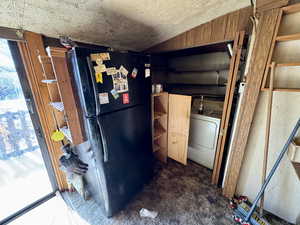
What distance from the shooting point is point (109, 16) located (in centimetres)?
127

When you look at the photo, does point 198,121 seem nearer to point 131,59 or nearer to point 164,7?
point 131,59

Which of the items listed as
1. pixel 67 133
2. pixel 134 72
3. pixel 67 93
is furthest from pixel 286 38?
pixel 67 133

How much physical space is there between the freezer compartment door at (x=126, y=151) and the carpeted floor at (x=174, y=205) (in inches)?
6.1

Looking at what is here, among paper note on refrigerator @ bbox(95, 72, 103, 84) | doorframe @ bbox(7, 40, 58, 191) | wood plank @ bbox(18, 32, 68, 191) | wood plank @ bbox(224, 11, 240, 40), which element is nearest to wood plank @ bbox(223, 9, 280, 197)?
wood plank @ bbox(224, 11, 240, 40)

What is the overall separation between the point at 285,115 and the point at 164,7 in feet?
5.36

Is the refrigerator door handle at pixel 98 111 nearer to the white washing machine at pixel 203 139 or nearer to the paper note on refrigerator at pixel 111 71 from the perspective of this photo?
the paper note on refrigerator at pixel 111 71

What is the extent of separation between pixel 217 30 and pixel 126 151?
6.00 ft

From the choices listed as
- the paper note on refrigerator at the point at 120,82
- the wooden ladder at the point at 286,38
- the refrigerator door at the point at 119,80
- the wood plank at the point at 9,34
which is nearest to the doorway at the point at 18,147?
the wood plank at the point at 9,34

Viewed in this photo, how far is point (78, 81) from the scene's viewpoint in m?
1.02

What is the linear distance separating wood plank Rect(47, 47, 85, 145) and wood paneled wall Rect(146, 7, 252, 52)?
1553 millimetres

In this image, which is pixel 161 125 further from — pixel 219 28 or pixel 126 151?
pixel 219 28

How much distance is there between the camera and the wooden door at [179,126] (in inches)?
78.8

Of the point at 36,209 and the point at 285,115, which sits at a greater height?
the point at 285,115

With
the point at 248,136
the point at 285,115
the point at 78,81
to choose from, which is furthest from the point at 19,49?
the point at 285,115
